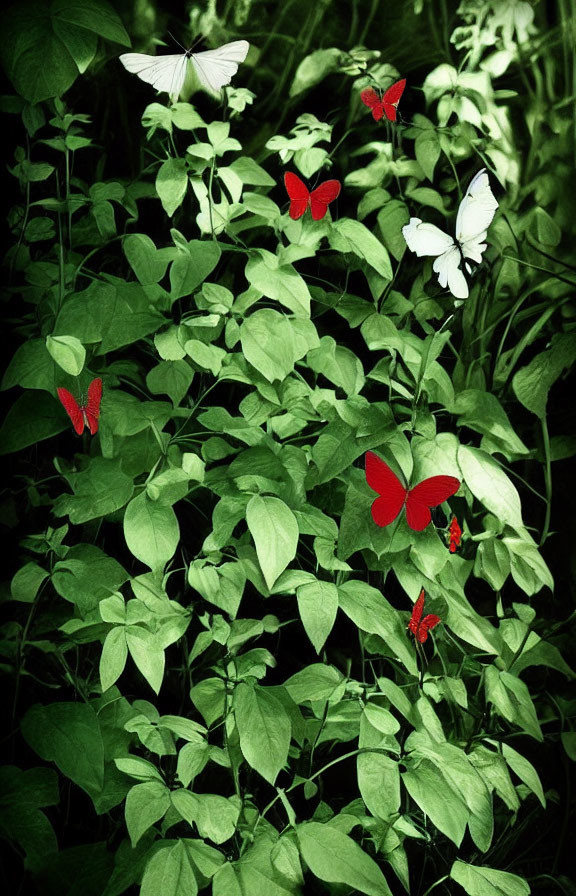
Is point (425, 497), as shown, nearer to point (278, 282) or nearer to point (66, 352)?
point (278, 282)

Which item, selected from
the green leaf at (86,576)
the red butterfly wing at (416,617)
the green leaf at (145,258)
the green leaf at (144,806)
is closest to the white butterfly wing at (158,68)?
the green leaf at (145,258)

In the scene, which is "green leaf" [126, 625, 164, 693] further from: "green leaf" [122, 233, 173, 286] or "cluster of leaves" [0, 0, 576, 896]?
"green leaf" [122, 233, 173, 286]

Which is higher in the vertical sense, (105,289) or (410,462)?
(105,289)

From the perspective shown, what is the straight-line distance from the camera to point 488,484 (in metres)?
0.98

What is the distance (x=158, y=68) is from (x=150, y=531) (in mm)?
512

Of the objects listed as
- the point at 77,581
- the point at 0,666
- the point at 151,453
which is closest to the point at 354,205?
the point at 151,453

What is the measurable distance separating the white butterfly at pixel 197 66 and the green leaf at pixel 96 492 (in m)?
0.43

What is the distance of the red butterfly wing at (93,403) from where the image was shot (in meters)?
0.85

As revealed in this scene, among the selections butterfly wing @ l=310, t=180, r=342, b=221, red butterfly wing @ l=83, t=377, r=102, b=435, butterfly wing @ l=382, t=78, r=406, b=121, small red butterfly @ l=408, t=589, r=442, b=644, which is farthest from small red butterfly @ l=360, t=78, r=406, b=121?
small red butterfly @ l=408, t=589, r=442, b=644

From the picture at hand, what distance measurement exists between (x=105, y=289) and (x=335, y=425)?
0.31m

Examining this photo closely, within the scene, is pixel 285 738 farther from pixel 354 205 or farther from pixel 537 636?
pixel 354 205

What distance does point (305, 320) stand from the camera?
95 centimetres

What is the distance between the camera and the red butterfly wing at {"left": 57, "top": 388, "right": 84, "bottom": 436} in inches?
32.6

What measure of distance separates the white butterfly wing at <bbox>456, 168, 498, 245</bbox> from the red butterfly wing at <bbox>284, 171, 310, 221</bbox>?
0.18m
